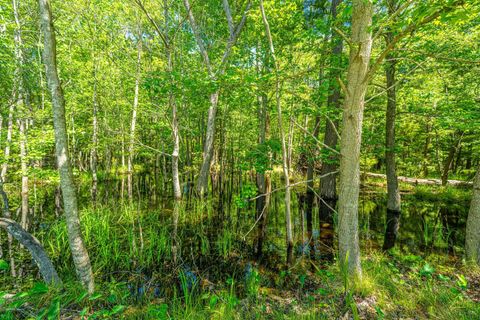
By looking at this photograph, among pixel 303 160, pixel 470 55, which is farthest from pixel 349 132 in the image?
pixel 303 160

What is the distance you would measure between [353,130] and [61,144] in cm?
360

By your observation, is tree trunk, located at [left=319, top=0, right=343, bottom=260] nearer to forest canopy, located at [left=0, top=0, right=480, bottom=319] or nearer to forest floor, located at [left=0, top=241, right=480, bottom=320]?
forest canopy, located at [left=0, top=0, right=480, bottom=319]

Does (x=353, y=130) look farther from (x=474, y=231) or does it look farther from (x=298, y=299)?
(x=474, y=231)

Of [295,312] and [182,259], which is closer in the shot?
[295,312]

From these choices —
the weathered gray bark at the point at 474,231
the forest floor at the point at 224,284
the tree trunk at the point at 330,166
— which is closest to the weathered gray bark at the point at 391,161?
the forest floor at the point at 224,284

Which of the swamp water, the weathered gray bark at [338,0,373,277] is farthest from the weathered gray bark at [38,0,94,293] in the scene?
the weathered gray bark at [338,0,373,277]

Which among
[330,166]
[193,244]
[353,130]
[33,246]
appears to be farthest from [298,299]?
[330,166]

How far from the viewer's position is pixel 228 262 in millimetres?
4734

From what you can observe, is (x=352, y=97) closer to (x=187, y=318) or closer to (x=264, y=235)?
→ (x=187, y=318)

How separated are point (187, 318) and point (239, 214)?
5742mm

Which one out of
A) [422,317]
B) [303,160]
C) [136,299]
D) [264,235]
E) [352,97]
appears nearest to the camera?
[422,317]

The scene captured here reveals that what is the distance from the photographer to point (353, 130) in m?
2.70

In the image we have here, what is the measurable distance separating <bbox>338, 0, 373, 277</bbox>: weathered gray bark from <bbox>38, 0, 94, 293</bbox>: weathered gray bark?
3.47 meters

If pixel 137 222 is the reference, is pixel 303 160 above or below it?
above
